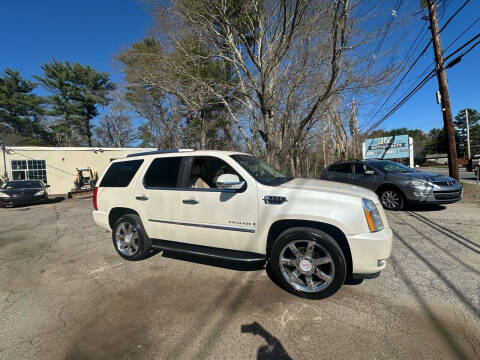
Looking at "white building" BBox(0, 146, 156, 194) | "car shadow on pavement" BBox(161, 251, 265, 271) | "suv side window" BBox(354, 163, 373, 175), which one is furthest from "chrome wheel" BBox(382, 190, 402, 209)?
"white building" BBox(0, 146, 156, 194)

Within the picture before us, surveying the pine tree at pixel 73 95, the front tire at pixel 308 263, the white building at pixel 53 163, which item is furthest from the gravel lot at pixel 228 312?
the pine tree at pixel 73 95

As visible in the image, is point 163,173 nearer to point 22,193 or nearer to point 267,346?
point 267,346

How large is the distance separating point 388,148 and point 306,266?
19.5 m

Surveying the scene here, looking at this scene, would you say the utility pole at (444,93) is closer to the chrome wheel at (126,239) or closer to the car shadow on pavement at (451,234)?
the car shadow on pavement at (451,234)

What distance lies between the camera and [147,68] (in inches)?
442

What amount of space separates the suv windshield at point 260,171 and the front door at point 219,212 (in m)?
0.16

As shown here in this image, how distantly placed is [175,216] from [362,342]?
260 centimetres

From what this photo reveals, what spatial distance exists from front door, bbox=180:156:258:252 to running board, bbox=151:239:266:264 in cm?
7

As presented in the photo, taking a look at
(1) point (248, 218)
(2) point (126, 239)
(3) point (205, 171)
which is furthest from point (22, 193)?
(1) point (248, 218)

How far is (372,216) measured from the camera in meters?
2.52

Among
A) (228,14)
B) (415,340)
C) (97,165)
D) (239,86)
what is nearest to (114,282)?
(415,340)

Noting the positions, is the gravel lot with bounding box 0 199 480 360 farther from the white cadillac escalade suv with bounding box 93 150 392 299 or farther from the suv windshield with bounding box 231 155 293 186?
the suv windshield with bounding box 231 155 293 186

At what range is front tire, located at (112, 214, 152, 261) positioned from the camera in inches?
146

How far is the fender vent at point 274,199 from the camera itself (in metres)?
2.69
